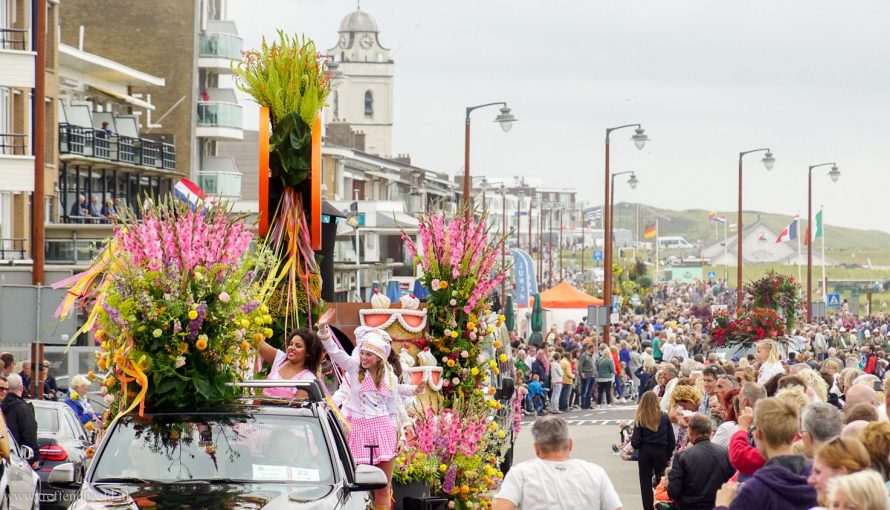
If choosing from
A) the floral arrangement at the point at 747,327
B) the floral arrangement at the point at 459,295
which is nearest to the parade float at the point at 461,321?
the floral arrangement at the point at 459,295

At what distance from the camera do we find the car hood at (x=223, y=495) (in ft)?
31.5

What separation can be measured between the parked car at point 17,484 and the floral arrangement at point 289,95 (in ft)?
11.8

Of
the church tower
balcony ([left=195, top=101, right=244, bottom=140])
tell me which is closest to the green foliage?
balcony ([left=195, top=101, right=244, bottom=140])

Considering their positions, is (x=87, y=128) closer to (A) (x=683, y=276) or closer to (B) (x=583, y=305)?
(B) (x=583, y=305)

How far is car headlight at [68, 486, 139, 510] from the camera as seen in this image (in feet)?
30.9

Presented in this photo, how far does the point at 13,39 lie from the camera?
41.2 m

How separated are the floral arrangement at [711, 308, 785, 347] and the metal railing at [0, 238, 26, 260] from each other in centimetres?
1789

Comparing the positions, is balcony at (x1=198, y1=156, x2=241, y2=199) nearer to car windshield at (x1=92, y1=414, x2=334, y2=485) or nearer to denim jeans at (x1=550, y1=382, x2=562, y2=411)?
denim jeans at (x1=550, y1=382, x2=562, y2=411)

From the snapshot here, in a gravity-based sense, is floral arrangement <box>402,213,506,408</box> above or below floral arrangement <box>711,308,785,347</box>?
above

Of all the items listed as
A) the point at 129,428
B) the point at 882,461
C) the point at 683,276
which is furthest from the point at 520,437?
the point at 683,276

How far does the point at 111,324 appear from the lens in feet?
38.1

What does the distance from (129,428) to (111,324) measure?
3.65ft

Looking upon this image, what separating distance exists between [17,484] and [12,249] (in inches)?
1112

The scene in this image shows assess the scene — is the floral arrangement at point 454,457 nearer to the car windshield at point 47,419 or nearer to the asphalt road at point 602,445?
the asphalt road at point 602,445
